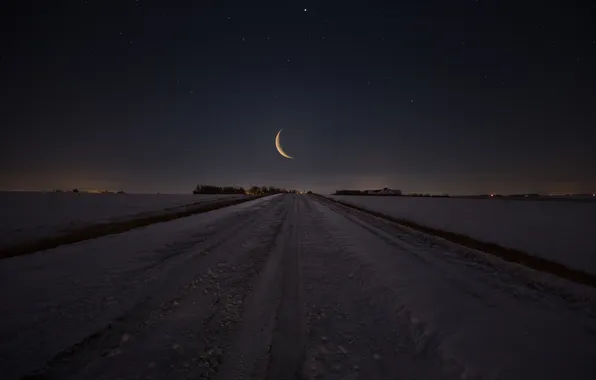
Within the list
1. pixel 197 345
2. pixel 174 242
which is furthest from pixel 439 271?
pixel 174 242

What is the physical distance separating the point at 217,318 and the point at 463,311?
115 inches

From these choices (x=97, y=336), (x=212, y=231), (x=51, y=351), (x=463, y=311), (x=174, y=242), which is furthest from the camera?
(x=212, y=231)

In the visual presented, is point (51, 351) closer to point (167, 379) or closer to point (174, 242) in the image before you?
point (167, 379)

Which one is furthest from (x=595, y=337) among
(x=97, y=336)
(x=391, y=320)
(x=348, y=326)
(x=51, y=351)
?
(x=51, y=351)

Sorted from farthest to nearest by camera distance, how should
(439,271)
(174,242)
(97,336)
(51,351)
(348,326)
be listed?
1. (174,242)
2. (439,271)
3. (348,326)
4. (97,336)
5. (51,351)

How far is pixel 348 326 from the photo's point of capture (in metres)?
2.71

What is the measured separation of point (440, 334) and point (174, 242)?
618 centimetres

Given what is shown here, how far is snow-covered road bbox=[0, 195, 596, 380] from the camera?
2.07 meters

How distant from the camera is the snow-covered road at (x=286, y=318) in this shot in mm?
2074

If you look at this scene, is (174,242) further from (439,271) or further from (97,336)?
(439,271)

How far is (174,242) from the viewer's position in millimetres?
6684

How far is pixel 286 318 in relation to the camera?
2834 millimetres

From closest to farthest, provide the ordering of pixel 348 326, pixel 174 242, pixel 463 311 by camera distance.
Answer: pixel 348 326, pixel 463 311, pixel 174 242

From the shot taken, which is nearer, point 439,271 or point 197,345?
point 197,345
